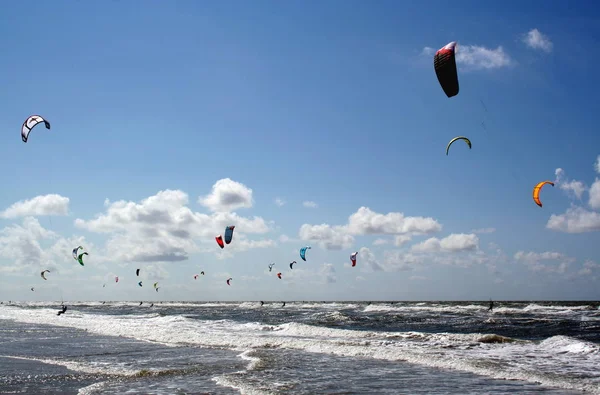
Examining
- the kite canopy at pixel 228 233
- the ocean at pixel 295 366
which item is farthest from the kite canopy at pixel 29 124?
the kite canopy at pixel 228 233

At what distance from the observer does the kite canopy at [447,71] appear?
12.3 metres

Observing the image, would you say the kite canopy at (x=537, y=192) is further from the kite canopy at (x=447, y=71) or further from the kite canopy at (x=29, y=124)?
the kite canopy at (x=29, y=124)

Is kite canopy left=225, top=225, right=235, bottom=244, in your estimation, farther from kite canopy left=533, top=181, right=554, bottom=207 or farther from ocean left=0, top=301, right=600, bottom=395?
kite canopy left=533, top=181, right=554, bottom=207

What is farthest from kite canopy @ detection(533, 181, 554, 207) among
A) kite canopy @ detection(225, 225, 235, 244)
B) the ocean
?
kite canopy @ detection(225, 225, 235, 244)

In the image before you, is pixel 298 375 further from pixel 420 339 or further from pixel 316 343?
pixel 420 339

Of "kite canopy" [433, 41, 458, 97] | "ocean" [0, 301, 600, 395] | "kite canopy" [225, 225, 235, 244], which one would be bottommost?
"ocean" [0, 301, 600, 395]

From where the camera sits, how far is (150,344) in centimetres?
1683

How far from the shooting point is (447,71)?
12.4 m

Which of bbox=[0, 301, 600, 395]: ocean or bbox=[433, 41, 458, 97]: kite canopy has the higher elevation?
bbox=[433, 41, 458, 97]: kite canopy

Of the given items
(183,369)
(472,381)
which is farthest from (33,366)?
(472,381)

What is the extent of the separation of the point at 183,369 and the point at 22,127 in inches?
513

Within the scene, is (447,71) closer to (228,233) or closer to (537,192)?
(537,192)

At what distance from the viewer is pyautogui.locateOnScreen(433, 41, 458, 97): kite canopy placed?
1234 centimetres

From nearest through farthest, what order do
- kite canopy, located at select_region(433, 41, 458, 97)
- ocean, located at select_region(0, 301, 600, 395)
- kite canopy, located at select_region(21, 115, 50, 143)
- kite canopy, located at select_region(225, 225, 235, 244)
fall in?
ocean, located at select_region(0, 301, 600, 395) → kite canopy, located at select_region(433, 41, 458, 97) → kite canopy, located at select_region(21, 115, 50, 143) → kite canopy, located at select_region(225, 225, 235, 244)
